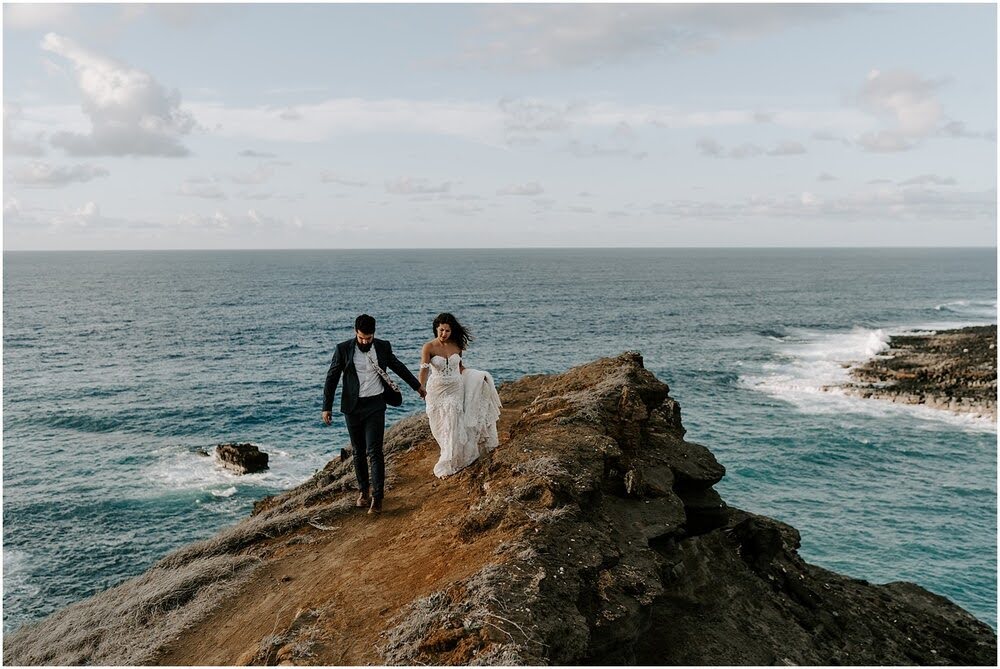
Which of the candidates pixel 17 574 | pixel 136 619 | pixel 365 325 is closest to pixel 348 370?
pixel 365 325

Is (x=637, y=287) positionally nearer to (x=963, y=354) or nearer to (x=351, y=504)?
(x=963, y=354)

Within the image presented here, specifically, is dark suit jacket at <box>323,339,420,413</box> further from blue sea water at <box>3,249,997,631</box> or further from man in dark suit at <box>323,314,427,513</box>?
blue sea water at <box>3,249,997,631</box>

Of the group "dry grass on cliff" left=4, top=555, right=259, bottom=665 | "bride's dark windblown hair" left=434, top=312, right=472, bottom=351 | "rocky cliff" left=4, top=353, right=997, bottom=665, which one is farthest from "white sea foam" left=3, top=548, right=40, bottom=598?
"bride's dark windblown hair" left=434, top=312, right=472, bottom=351

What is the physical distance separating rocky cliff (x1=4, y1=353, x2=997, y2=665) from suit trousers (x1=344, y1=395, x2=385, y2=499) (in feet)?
2.59

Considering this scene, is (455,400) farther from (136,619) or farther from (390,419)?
(390,419)

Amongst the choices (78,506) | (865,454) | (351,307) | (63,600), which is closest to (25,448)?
(78,506)

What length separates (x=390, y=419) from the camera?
144ft

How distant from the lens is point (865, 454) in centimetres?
3891

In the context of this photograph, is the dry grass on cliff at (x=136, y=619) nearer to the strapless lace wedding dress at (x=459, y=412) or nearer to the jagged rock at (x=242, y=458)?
the strapless lace wedding dress at (x=459, y=412)

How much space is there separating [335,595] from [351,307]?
328 feet

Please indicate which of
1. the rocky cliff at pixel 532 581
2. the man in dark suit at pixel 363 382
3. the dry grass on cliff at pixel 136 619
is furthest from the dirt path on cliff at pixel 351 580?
the man in dark suit at pixel 363 382

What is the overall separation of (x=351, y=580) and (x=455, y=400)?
351 cm

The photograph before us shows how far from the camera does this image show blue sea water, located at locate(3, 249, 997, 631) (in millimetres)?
28781

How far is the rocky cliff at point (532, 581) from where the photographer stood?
7.58 metres
